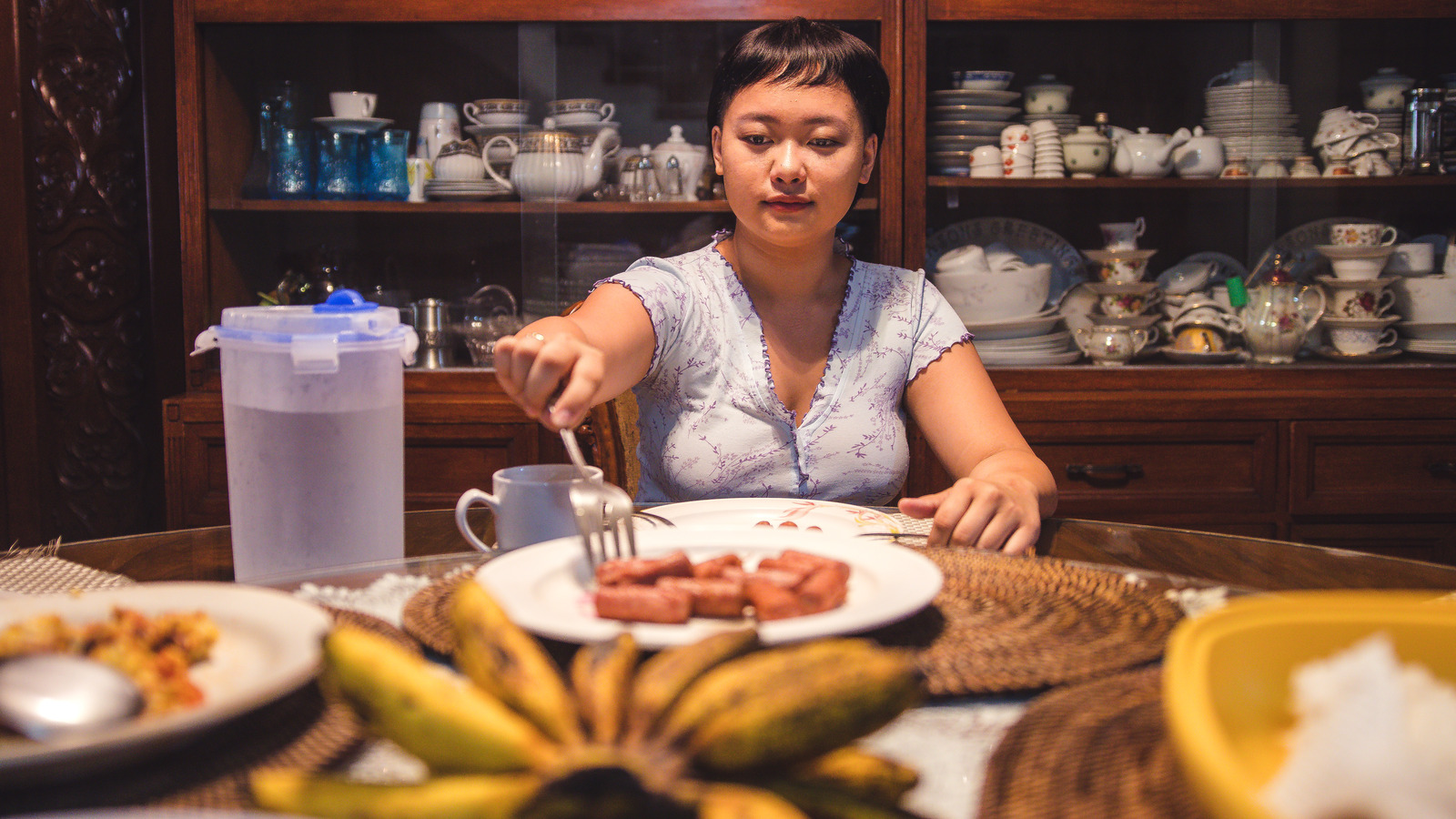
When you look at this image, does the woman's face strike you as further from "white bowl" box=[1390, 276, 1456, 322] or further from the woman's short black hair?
"white bowl" box=[1390, 276, 1456, 322]

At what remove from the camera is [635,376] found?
1.52m

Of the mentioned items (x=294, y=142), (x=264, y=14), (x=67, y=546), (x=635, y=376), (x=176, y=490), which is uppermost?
(x=264, y=14)

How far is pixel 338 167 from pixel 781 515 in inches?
71.5

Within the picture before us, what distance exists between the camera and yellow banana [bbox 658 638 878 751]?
0.41 meters

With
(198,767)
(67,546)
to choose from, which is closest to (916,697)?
(198,767)

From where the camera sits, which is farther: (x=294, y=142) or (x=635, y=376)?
(x=294, y=142)

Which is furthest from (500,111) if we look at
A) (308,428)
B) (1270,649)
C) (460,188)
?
(1270,649)

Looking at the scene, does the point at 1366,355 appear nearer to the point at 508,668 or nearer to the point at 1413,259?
the point at 1413,259

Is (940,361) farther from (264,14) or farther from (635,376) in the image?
(264,14)

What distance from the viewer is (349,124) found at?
2.47m

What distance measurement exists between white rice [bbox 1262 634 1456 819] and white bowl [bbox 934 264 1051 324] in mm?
2098

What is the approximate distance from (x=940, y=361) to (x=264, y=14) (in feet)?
5.76

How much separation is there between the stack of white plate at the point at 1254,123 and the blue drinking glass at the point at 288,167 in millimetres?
2223

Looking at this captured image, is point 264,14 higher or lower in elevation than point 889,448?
higher
